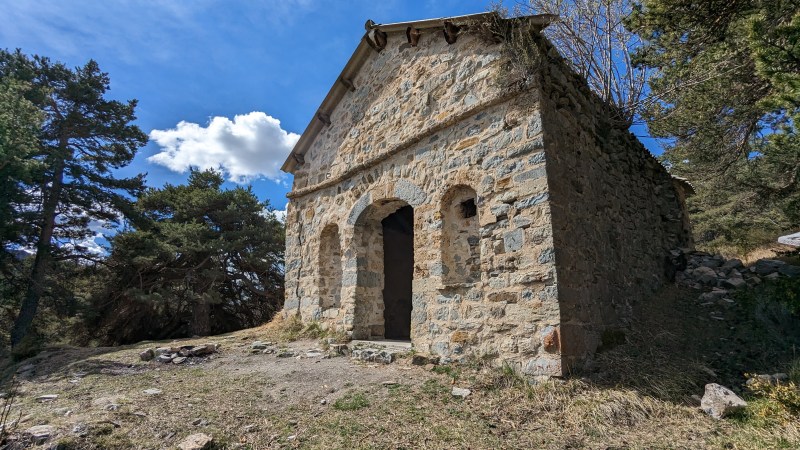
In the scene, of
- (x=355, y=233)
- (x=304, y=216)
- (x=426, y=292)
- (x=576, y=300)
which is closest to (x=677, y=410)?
(x=576, y=300)

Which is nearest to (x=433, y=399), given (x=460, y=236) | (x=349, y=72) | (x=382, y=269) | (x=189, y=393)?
(x=460, y=236)

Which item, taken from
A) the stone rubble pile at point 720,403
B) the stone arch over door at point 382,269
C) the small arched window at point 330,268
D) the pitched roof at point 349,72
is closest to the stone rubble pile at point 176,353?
the small arched window at point 330,268

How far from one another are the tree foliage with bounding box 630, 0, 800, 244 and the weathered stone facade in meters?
1.09

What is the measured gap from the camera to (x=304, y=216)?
962cm

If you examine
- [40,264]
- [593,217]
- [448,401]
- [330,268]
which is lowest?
[448,401]

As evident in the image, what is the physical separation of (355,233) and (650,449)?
583 centimetres

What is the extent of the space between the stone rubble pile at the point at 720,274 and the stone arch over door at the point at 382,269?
5.61 metres

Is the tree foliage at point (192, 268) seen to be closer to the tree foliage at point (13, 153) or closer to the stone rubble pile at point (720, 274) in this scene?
the tree foliage at point (13, 153)

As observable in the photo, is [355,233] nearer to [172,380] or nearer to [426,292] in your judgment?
[426,292]

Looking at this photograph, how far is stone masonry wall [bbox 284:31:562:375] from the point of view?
510 cm

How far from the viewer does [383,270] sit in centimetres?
834

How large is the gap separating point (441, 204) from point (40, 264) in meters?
11.9

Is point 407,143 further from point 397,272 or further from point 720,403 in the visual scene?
point 720,403

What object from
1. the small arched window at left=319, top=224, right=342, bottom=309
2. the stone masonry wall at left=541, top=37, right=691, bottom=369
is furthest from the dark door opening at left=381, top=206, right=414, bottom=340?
the stone masonry wall at left=541, top=37, right=691, bottom=369
